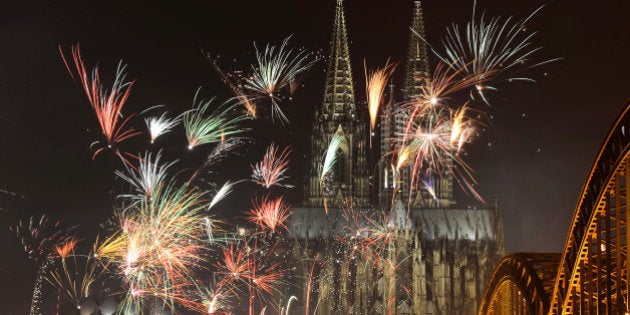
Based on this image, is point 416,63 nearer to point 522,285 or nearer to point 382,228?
point 382,228

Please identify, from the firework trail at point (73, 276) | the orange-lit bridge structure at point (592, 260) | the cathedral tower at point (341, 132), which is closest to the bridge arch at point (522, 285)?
the orange-lit bridge structure at point (592, 260)

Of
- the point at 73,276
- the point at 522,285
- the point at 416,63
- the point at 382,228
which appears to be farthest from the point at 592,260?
the point at 416,63

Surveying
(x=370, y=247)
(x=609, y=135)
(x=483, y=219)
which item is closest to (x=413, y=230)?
(x=370, y=247)

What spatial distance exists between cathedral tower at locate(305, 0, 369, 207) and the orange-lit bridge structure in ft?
146

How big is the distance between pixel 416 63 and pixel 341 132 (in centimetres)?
1008

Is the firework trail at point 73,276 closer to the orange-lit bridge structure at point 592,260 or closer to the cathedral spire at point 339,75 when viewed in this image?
the cathedral spire at point 339,75

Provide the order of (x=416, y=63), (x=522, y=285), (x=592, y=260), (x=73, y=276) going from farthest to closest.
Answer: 1. (x=416, y=63)
2. (x=73, y=276)
3. (x=522, y=285)
4. (x=592, y=260)

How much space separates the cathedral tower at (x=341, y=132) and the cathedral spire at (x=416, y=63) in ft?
19.0

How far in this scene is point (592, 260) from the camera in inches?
505

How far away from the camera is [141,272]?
119ft

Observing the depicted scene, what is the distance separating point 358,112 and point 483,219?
13994mm

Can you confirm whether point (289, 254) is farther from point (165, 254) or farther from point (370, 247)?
point (165, 254)

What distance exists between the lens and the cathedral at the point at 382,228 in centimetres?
5869

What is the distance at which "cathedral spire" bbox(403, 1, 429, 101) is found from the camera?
6544cm
